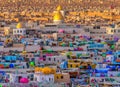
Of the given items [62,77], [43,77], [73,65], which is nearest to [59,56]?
[73,65]

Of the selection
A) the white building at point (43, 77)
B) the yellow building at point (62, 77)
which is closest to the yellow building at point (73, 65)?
the yellow building at point (62, 77)

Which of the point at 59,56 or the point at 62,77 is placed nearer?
the point at 62,77

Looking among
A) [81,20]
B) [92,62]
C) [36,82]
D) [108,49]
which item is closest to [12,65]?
[92,62]

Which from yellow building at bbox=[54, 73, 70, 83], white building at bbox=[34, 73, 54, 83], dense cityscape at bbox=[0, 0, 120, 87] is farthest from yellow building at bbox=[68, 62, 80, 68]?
white building at bbox=[34, 73, 54, 83]

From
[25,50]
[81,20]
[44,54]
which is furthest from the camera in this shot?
[81,20]

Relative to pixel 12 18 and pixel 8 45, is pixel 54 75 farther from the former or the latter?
pixel 12 18

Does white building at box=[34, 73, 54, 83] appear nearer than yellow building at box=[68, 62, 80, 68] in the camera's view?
Yes

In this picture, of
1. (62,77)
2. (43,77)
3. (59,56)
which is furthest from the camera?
(59,56)

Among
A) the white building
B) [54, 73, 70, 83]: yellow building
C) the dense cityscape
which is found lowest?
the dense cityscape

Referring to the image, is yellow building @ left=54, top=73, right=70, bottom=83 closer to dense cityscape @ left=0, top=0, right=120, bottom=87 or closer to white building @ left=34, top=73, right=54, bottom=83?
dense cityscape @ left=0, top=0, right=120, bottom=87

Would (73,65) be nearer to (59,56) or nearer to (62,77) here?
(59,56)

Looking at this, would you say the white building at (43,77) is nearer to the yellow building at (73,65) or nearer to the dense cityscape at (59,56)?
the dense cityscape at (59,56)
